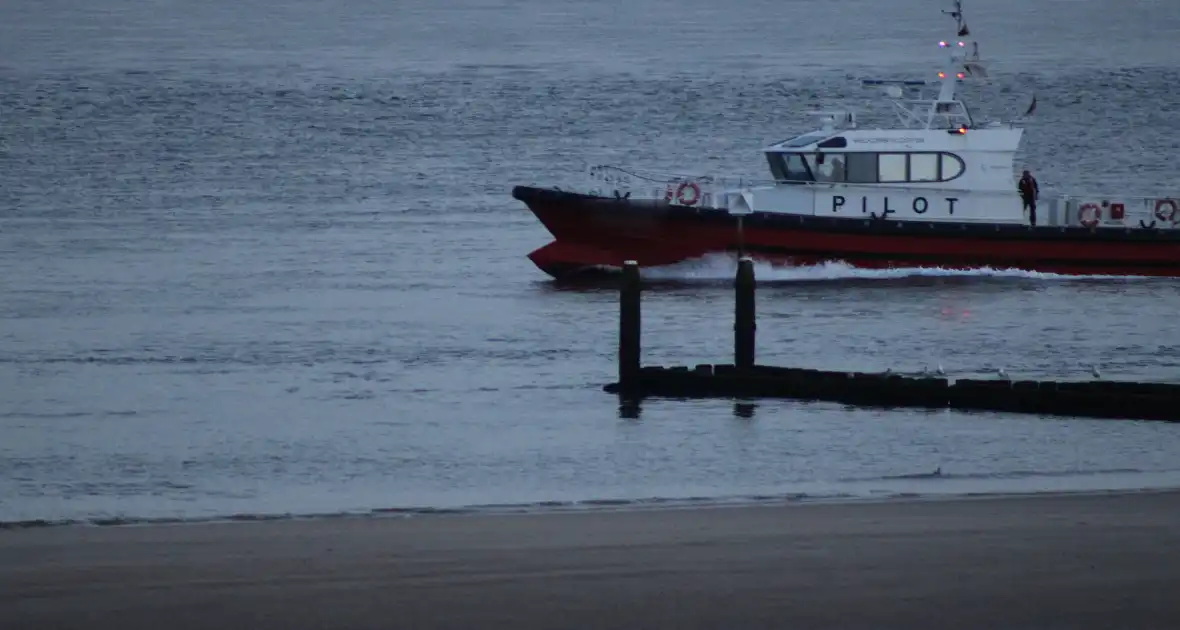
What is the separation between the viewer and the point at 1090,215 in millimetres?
27781

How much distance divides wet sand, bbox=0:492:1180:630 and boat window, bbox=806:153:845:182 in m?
15.1

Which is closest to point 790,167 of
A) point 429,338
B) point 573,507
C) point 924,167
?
point 924,167

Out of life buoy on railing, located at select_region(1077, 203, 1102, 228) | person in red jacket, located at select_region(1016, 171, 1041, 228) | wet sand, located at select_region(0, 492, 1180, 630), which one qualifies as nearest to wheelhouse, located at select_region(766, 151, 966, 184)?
person in red jacket, located at select_region(1016, 171, 1041, 228)

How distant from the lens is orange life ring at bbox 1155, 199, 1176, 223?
1088 inches

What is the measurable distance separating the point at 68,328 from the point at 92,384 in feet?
15.3

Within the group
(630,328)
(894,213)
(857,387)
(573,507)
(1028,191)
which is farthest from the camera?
(894,213)

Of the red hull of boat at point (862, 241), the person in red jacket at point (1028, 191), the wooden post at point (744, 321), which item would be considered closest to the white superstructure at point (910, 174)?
the person in red jacket at point (1028, 191)

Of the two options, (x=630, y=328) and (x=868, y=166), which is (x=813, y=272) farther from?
(x=630, y=328)

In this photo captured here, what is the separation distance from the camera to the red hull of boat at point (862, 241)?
89.6 ft

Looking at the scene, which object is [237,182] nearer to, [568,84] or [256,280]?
[256,280]

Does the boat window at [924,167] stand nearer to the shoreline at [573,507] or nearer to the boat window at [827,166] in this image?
the boat window at [827,166]

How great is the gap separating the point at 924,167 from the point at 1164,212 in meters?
3.49

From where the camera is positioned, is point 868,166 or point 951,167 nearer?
point 868,166

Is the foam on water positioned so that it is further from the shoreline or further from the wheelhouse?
the shoreline
